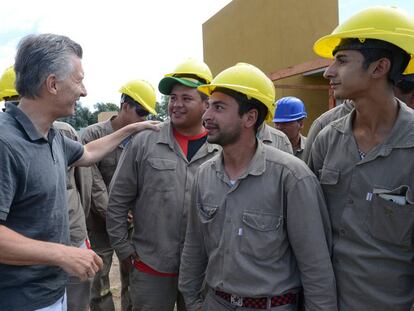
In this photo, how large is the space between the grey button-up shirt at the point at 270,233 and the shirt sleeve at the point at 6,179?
105 centimetres

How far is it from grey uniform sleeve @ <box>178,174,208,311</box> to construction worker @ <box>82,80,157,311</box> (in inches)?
69.0

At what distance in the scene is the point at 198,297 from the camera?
256 centimetres

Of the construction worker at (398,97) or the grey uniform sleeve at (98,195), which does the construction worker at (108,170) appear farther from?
the construction worker at (398,97)

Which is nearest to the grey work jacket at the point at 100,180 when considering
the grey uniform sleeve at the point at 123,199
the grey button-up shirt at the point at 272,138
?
the grey uniform sleeve at the point at 123,199

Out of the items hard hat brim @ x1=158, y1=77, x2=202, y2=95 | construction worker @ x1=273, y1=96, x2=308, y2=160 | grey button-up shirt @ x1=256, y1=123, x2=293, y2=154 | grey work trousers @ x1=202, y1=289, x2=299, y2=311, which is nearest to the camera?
grey work trousers @ x1=202, y1=289, x2=299, y2=311

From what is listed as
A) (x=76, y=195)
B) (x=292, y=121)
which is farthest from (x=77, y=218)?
(x=292, y=121)

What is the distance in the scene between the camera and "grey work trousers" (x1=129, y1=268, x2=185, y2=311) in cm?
311

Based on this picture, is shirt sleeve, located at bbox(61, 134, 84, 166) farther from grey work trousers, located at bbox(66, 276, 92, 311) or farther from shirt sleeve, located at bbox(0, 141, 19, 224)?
grey work trousers, located at bbox(66, 276, 92, 311)

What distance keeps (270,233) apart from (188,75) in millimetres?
1734

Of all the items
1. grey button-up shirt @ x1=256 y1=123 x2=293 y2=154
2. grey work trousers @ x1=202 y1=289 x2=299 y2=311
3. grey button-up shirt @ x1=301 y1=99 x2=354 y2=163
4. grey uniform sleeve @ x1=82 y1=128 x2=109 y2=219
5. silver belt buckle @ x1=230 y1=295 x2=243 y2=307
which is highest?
grey button-up shirt @ x1=301 y1=99 x2=354 y2=163

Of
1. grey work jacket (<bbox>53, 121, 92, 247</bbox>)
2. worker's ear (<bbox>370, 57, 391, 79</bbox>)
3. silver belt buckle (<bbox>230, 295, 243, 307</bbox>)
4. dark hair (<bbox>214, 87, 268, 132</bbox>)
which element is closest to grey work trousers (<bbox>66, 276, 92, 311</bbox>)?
grey work jacket (<bbox>53, 121, 92, 247</bbox>)

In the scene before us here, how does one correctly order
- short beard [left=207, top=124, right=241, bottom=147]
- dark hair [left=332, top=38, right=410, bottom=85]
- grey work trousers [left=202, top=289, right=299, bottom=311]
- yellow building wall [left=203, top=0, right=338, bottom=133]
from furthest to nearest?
yellow building wall [left=203, top=0, right=338, bottom=133], short beard [left=207, top=124, right=241, bottom=147], grey work trousers [left=202, top=289, right=299, bottom=311], dark hair [left=332, top=38, right=410, bottom=85]

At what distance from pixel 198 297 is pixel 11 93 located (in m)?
2.42

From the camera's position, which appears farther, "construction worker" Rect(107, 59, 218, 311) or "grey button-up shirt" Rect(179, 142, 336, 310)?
"construction worker" Rect(107, 59, 218, 311)
